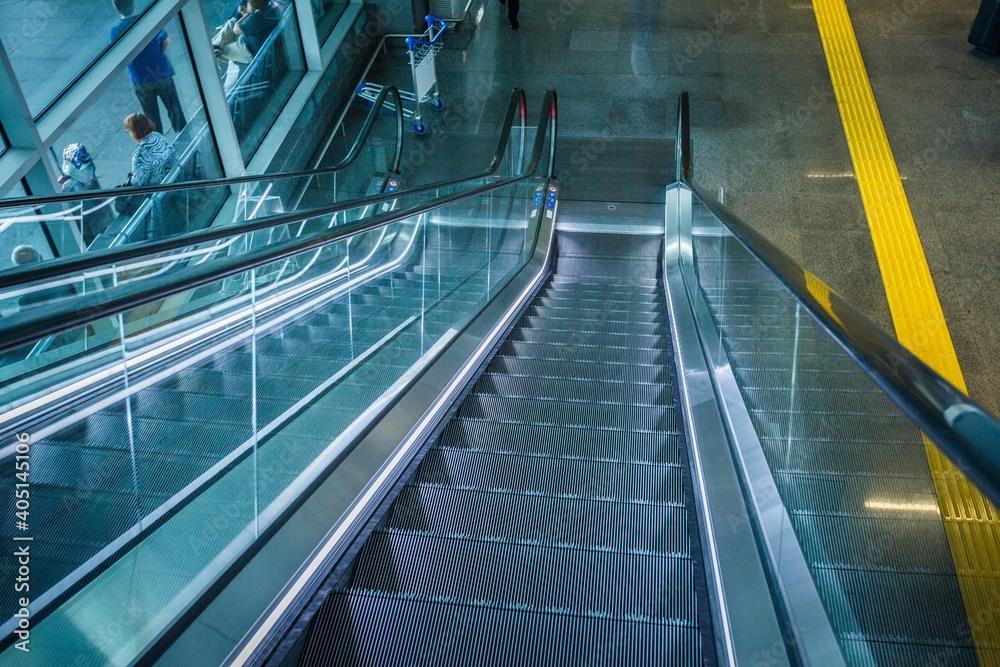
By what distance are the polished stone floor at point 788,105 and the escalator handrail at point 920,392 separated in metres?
6.29

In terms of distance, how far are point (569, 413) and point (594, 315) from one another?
2.51 m

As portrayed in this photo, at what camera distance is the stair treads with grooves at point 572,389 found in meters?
4.25

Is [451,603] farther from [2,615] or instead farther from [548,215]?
[548,215]

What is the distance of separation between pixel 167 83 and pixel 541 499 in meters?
7.05

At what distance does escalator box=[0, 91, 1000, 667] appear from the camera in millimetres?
1563

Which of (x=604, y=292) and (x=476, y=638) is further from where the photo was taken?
(x=604, y=292)

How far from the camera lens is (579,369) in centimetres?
471

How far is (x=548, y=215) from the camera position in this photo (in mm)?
9391

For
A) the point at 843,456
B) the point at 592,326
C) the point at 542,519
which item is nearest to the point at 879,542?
the point at 843,456

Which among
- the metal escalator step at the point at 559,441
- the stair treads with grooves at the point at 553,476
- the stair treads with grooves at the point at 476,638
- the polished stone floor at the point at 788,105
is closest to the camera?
the stair treads with grooves at the point at 476,638

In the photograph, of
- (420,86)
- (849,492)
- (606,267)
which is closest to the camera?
(849,492)

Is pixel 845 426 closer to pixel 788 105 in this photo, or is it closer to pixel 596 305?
pixel 596 305

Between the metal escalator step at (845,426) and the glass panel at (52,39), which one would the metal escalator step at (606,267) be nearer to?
the glass panel at (52,39)

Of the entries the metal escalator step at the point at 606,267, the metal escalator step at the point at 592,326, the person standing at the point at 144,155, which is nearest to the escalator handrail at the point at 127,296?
the metal escalator step at the point at 592,326
